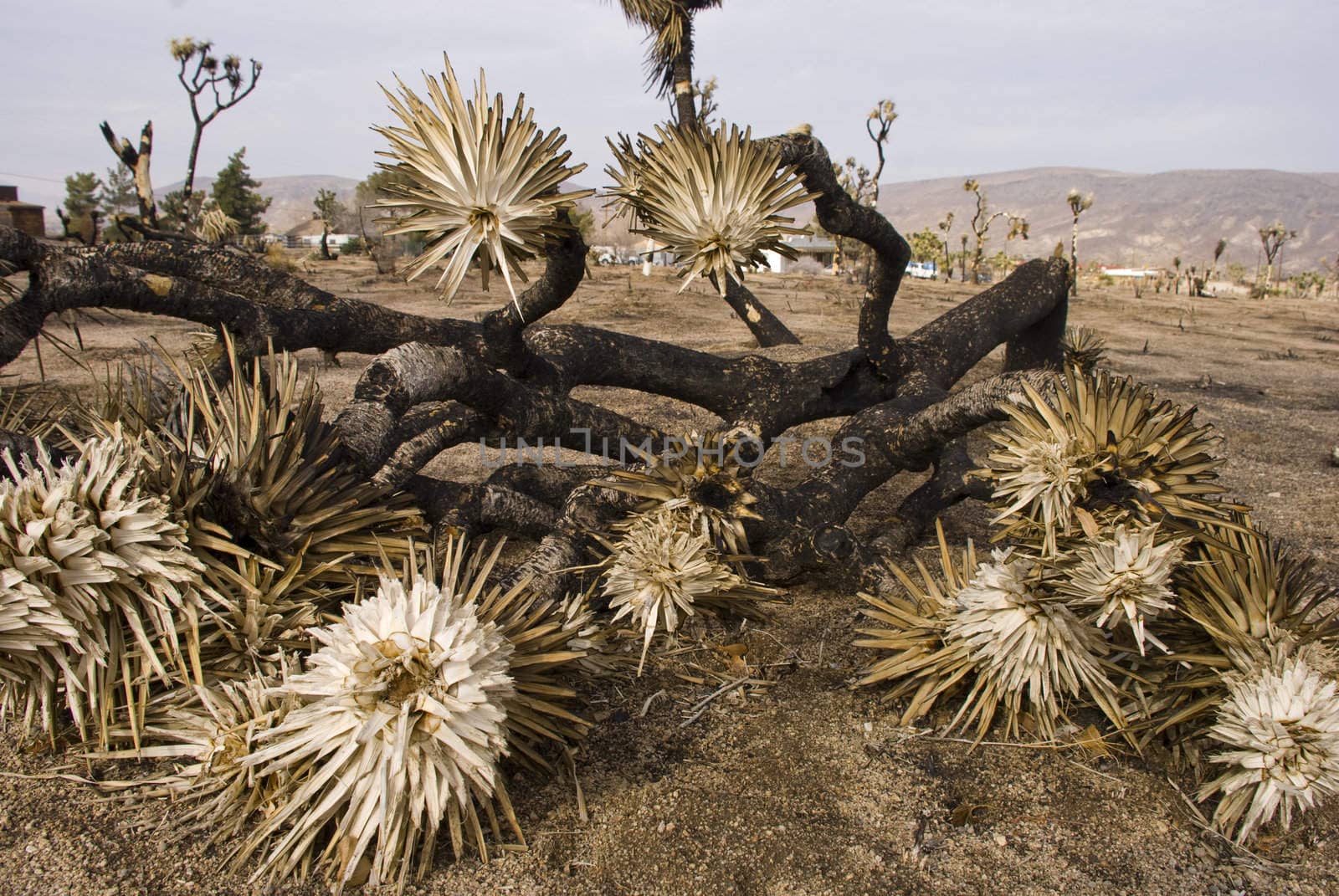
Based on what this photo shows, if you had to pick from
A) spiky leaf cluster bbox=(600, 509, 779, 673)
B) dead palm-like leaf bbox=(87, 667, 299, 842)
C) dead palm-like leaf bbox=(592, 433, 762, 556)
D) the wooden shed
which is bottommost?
dead palm-like leaf bbox=(87, 667, 299, 842)

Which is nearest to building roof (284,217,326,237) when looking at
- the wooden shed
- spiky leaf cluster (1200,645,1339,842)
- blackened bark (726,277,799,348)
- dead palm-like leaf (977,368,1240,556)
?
the wooden shed

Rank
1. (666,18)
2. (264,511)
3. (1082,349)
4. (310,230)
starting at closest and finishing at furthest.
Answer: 1. (264,511)
2. (1082,349)
3. (666,18)
4. (310,230)

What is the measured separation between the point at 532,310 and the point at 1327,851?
2569 mm

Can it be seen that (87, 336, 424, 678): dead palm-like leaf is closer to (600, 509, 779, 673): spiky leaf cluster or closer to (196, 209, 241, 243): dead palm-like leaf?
(600, 509, 779, 673): spiky leaf cluster

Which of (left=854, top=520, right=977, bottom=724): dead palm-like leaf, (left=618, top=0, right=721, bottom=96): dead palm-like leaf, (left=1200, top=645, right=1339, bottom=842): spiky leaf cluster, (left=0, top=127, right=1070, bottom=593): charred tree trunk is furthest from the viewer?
(left=618, top=0, right=721, bottom=96): dead palm-like leaf

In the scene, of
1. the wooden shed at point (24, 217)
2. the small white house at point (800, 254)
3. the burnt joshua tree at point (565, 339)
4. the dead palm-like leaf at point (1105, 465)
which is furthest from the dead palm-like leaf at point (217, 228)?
the dead palm-like leaf at point (1105, 465)

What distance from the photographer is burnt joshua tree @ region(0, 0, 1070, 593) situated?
2.00 m

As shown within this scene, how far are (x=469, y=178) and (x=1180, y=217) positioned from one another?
16991 centimetres

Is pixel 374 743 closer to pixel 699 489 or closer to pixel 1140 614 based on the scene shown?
pixel 699 489

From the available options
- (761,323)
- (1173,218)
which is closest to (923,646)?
(761,323)

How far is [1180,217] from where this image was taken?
14212 cm

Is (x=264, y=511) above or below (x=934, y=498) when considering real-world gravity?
above

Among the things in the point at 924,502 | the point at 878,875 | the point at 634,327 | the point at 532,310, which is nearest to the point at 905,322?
the point at 634,327

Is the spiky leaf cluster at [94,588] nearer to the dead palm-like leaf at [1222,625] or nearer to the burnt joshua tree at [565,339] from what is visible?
Result: the burnt joshua tree at [565,339]
